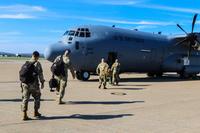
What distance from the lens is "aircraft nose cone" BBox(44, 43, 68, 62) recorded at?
2462cm

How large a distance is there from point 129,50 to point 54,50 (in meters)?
6.36

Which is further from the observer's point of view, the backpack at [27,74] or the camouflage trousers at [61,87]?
the camouflage trousers at [61,87]

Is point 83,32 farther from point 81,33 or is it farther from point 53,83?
point 53,83

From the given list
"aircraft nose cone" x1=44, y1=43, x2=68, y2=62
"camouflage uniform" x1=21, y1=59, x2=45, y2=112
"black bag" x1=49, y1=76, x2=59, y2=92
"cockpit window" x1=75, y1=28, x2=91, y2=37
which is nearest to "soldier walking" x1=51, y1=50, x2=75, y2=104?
"black bag" x1=49, y1=76, x2=59, y2=92

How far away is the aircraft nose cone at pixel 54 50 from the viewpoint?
969 inches

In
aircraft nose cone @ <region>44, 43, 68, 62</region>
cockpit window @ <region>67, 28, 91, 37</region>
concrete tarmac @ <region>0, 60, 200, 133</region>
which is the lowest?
concrete tarmac @ <region>0, 60, 200, 133</region>

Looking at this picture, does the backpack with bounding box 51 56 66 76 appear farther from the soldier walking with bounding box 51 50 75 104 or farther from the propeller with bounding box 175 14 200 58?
the propeller with bounding box 175 14 200 58

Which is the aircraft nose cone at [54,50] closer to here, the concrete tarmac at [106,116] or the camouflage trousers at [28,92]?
the concrete tarmac at [106,116]

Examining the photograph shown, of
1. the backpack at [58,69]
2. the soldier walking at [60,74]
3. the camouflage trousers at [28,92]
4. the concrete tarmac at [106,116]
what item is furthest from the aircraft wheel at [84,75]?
the camouflage trousers at [28,92]

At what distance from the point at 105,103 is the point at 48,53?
447 inches

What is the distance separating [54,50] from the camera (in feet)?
80.8

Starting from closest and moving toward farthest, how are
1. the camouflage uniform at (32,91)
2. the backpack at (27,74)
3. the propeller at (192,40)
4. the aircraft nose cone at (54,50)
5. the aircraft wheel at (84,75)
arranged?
1. the camouflage uniform at (32,91)
2. the backpack at (27,74)
3. the aircraft nose cone at (54,50)
4. the aircraft wheel at (84,75)
5. the propeller at (192,40)

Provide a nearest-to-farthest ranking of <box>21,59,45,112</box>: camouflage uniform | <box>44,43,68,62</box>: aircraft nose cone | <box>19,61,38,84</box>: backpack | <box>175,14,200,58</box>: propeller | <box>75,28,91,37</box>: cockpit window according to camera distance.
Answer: <box>21,59,45,112</box>: camouflage uniform < <box>19,61,38,84</box>: backpack < <box>44,43,68,62</box>: aircraft nose cone < <box>75,28,91,37</box>: cockpit window < <box>175,14,200,58</box>: propeller

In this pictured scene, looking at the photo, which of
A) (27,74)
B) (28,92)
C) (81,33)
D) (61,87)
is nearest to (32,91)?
(28,92)
